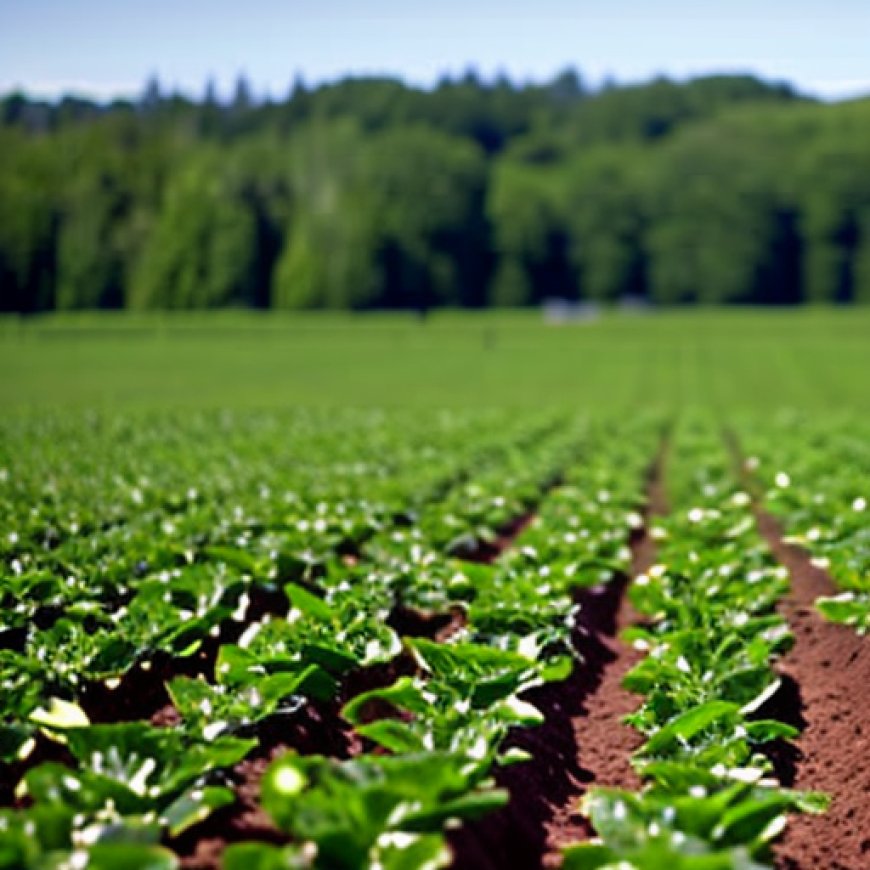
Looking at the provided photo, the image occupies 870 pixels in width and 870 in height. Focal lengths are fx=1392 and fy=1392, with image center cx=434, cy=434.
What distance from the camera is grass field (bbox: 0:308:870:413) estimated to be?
163 feet

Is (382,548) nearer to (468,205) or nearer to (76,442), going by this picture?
(76,442)

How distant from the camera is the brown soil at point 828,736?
6875mm

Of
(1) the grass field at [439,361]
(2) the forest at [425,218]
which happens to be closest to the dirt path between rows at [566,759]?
(1) the grass field at [439,361]

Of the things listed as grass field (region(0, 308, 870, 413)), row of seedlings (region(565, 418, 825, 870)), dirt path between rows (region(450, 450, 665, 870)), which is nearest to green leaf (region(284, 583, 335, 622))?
dirt path between rows (region(450, 450, 665, 870))

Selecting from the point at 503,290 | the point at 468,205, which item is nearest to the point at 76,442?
the point at 503,290

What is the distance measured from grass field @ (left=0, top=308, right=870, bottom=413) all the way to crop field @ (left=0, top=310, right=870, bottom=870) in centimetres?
2650

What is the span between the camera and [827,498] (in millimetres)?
15219

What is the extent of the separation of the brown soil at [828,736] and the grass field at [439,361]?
33486 millimetres

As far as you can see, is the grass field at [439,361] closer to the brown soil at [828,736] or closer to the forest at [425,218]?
the forest at [425,218]

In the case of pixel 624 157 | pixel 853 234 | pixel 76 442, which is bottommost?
pixel 76 442

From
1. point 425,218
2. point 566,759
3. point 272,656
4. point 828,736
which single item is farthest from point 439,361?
point 272,656

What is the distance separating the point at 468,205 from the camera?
127 meters

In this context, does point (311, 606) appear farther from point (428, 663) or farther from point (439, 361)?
point (439, 361)

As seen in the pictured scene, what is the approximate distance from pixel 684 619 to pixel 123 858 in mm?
5720
